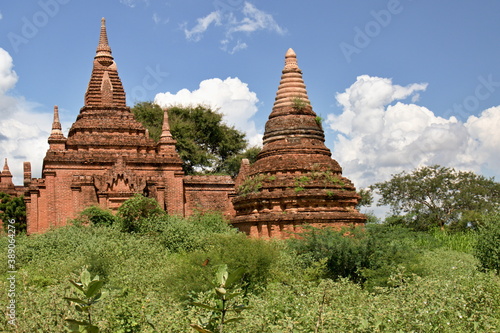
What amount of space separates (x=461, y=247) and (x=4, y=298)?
1791 cm

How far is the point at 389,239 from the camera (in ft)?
52.6

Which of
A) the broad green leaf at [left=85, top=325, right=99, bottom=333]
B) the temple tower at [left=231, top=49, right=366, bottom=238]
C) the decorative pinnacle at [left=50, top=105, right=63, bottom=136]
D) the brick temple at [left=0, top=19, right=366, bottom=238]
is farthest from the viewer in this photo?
the decorative pinnacle at [left=50, top=105, right=63, bottom=136]

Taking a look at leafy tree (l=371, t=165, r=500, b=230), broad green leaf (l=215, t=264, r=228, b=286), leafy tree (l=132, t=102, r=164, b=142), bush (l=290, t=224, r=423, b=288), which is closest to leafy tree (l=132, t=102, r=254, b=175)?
leafy tree (l=132, t=102, r=164, b=142)

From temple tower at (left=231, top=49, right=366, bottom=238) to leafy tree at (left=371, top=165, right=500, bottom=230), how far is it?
13.2m

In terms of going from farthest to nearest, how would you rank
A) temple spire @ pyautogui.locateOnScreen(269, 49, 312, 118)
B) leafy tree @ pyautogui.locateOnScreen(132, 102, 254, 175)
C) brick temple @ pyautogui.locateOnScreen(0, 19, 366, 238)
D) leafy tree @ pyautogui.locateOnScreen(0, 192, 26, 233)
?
leafy tree @ pyautogui.locateOnScreen(132, 102, 254, 175), leafy tree @ pyautogui.locateOnScreen(0, 192, 26, 233), temple spire @ pyautogui.locateOnScreen(269, 49, 312, 118), brick temple @ pyautogui.locateOnScreen(0, 19, 366, 238)

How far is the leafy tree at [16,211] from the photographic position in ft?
85.7

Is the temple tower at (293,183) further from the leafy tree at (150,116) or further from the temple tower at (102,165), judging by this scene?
the leafy tree at (150,116)

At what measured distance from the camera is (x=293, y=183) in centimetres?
2008

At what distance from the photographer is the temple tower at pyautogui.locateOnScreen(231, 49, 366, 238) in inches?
778

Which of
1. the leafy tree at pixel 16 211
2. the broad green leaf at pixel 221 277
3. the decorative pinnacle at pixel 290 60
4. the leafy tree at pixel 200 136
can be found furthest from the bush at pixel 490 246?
the leafy tree at pixel 200 136

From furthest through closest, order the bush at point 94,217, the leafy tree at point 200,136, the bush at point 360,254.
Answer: the leafy tree at point 200,136 → the bush at point 94,217 → the bush at point 360,254

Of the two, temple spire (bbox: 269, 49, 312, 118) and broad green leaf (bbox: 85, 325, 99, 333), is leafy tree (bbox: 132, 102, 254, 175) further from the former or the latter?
broad green leaf (bbox: 85, 325, 99, 333)

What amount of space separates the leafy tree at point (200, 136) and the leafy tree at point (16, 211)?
13.5 metres

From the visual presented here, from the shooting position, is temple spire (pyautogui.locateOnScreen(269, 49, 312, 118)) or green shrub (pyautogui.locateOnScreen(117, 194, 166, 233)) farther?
temple spire (pyautogui.locateOnScreen(269, 49, 312, 118))
